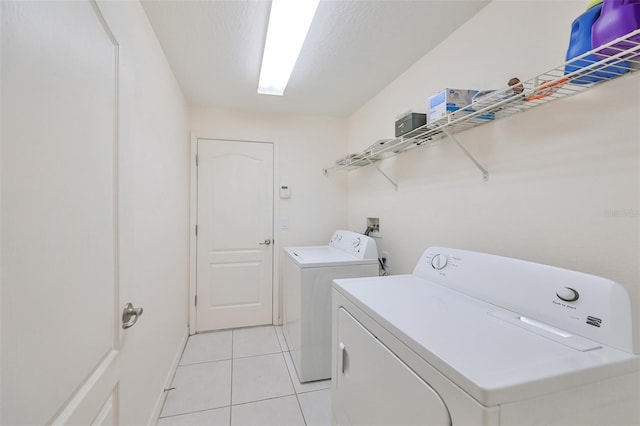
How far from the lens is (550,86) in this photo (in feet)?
2.98

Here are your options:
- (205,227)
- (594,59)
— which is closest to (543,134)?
(594,59)

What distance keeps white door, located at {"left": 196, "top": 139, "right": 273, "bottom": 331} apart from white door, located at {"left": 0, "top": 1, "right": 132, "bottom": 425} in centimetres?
207

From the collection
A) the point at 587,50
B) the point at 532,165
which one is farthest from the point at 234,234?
the point at 587,50

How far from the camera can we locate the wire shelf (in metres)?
0.76

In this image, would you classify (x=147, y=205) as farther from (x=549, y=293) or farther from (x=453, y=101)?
(x=549, y=293)

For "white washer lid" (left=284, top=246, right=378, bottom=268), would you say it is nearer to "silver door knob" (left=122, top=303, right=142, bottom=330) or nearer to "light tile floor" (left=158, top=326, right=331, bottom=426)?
"light tile floor" (left=158, top=326, right=331, bottom=426)

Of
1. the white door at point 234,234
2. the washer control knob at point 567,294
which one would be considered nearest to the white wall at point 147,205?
the white door at point 234,234

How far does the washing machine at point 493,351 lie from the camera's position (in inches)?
24.1

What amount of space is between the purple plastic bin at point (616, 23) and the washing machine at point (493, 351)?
2.21 ft

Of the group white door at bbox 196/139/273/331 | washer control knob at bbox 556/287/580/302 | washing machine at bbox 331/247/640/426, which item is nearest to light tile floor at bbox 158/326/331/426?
white door at bbox 196/139/273/331

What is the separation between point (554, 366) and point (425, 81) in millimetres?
1747

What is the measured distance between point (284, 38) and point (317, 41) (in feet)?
0.70

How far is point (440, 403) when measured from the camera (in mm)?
679

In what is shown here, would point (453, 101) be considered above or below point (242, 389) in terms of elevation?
above
